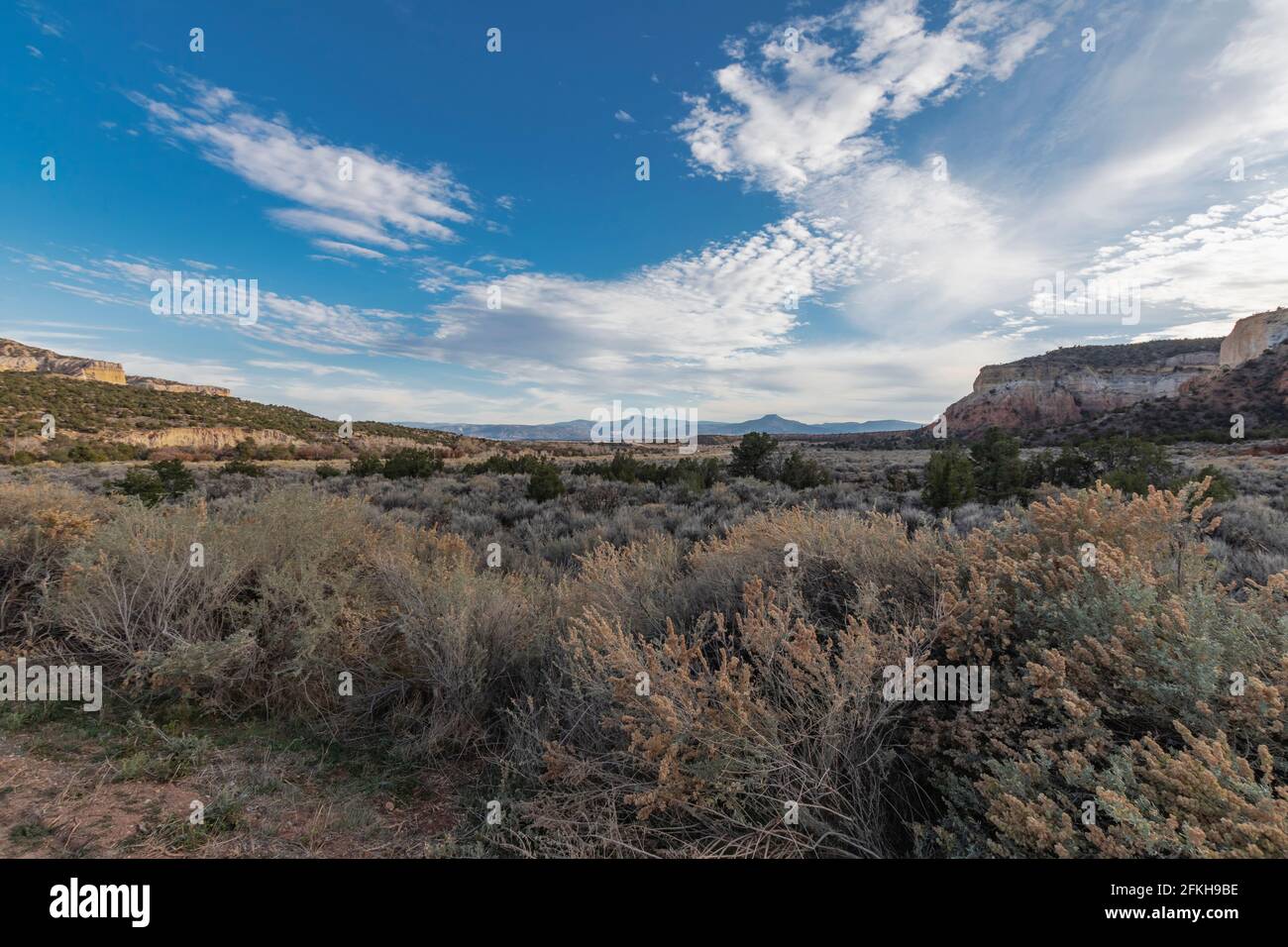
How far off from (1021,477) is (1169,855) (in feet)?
39.8

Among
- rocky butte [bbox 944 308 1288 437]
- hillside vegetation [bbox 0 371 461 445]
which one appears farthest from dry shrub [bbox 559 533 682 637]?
rocky butte [bbox 944 308 1288 437]

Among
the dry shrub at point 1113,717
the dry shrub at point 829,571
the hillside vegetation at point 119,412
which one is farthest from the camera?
the hillside vegetation at point 119,412

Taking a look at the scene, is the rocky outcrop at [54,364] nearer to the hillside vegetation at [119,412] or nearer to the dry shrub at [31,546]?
the hillside vegetation at [119,412]

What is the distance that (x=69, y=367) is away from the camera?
67938 mm

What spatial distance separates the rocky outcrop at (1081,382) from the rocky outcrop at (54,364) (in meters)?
104

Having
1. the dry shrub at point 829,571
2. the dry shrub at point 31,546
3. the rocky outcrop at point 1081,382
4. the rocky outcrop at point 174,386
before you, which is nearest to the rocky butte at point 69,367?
the rocky outcrop at point 174,386

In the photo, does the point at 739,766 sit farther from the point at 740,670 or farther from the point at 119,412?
the point at 119,412

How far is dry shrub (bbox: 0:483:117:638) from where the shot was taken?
16.1 ft

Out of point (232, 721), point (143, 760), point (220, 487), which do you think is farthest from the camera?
point (220, 487)

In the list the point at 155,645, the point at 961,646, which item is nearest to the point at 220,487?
the point at 155,645

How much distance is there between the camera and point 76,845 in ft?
8.34

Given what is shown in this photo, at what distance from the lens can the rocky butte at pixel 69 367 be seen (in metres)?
59.1

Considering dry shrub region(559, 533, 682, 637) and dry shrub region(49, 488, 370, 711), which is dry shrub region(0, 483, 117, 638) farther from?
dry shrub region(559, 533, 682, 637)
